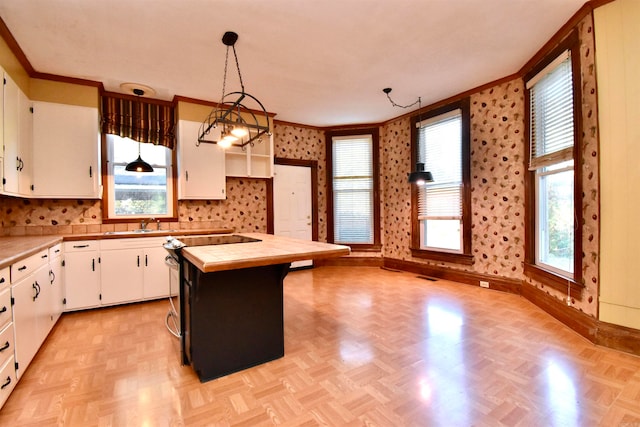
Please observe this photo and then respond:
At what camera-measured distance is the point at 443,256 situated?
4.67 m

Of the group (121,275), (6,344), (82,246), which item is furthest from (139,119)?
(6,344)

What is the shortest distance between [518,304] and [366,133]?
3768 mm

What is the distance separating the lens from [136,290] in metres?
3.67

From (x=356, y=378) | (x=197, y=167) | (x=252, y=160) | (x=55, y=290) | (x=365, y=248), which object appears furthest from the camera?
(x=365, y=248)

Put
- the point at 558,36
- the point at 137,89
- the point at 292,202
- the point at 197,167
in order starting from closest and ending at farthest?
the point at 558,36
the point at 137,89
the point at 197,167
the point at 292,202

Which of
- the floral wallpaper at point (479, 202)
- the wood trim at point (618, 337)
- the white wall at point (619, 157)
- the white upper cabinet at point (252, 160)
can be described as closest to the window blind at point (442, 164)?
the floral wallpaper at point (479, 202)

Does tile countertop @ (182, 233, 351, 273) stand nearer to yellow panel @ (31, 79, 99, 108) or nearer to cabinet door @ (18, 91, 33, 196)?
cabinet door @ (18, 91, 33, 196)

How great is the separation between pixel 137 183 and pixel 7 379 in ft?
9.56

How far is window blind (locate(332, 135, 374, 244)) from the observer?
5777mm

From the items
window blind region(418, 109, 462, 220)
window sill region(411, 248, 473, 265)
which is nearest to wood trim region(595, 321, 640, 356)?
window sill region(411, 248, 473, 265)

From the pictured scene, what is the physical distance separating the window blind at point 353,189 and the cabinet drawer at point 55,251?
163 inches

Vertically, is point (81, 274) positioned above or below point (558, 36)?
below

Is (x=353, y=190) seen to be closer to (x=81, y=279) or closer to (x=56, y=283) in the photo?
(x=81, y=279)

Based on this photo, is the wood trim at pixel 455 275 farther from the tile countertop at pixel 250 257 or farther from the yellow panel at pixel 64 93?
Answer: the yellow panel at pixel 64 93
